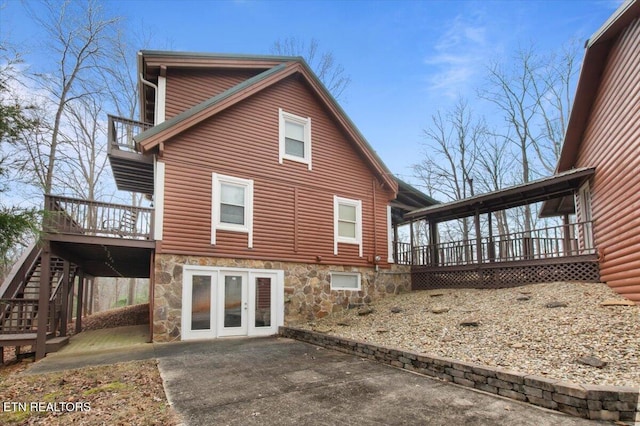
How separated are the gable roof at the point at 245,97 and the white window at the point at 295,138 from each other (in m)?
1.10

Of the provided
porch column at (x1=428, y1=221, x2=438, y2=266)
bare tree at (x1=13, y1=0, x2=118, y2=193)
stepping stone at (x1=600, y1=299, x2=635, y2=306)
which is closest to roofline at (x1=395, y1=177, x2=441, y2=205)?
porch column at (x1=428, y1=221, x2=438, y2=266)

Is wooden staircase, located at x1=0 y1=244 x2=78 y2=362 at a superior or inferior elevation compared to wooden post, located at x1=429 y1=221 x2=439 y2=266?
inferior

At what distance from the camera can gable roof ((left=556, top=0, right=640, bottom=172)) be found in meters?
7.72

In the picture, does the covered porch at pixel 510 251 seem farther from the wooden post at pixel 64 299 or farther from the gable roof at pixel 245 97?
the wooden post at pixel 64 299

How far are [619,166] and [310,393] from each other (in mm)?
8478

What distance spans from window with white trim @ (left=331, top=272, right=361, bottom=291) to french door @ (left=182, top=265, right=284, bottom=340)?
2.01 meters

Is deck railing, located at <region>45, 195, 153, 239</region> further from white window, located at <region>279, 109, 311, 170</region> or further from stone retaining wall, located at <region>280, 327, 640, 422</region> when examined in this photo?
stone retaining wall, located at <region>280, 327, 640, 422</region>

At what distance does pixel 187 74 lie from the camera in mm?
11383

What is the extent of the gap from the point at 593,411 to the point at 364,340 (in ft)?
14.5

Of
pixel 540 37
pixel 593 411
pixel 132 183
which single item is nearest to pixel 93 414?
pixel 593 411

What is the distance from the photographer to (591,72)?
945 cm

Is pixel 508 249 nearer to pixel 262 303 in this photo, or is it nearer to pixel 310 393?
pixel 262 303

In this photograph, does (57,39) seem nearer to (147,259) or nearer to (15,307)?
(147,259)

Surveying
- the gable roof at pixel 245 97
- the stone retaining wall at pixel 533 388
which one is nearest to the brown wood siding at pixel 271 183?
the gable roof at pixel 245 97
